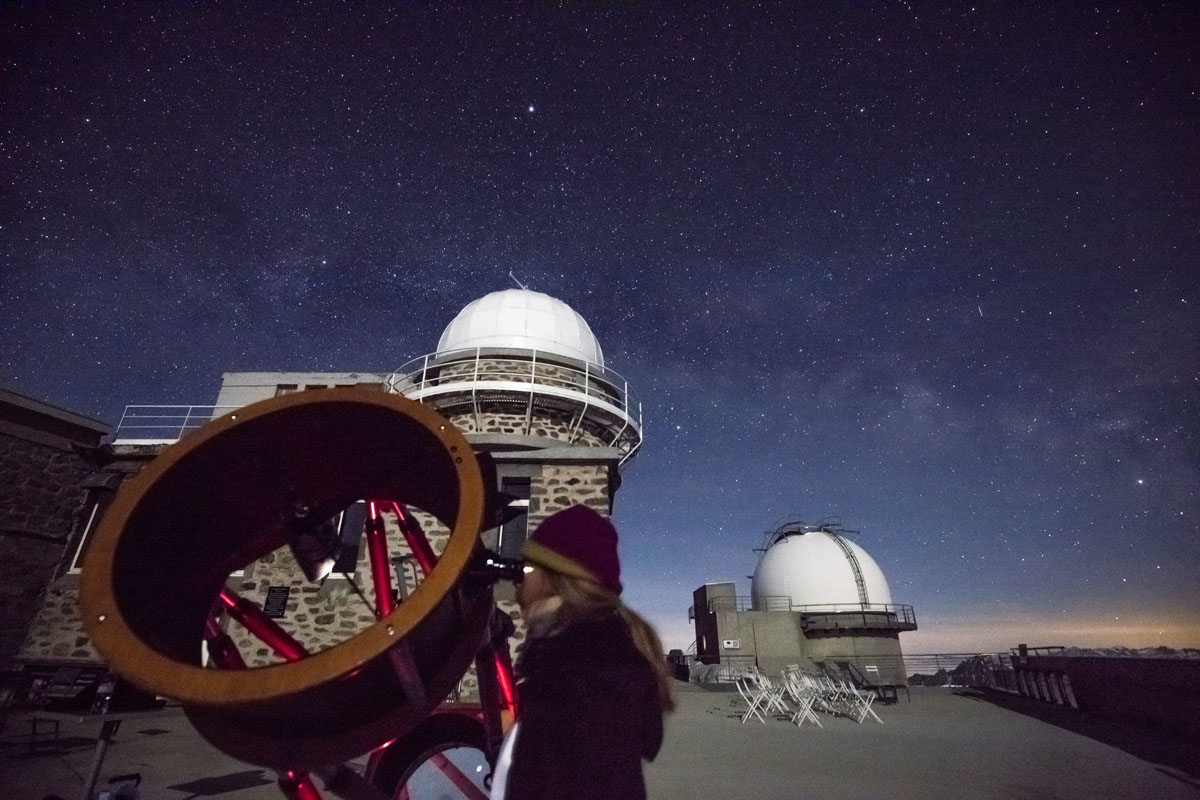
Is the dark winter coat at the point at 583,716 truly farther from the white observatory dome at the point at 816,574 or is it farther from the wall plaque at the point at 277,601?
the white observatory dome at the point at 816,574

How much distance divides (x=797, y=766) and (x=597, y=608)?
625 cm

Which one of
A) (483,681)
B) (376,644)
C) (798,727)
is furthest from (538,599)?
(798,727)

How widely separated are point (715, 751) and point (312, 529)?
702 centimetres

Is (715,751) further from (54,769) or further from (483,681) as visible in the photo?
(54,769)

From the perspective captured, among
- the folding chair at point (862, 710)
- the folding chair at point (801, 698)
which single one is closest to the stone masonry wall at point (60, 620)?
the folding chair at point (801, 698)

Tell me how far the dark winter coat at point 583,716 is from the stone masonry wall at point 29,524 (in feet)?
51.7

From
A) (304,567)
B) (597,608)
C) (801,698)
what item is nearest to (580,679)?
(597,608)

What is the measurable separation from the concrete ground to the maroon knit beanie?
4.46m

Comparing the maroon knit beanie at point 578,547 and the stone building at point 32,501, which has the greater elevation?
the stone building at point 32,501

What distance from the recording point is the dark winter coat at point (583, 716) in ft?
3.85

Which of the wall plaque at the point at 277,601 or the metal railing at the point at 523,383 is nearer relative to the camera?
Answer: the wall plaque at the point at 277,601

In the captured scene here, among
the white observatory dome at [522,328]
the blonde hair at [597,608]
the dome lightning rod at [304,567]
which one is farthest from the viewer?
the white observatory dome at [522,328]

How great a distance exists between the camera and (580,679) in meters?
1.30

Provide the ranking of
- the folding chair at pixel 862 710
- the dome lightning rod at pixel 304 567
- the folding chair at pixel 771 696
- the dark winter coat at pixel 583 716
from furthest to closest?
the folding chair at pixel 771 696
the folding chair at pixel 862 710
the dark winter coat at pixel 583 716
the dome lightning rod at pixel 304 567
